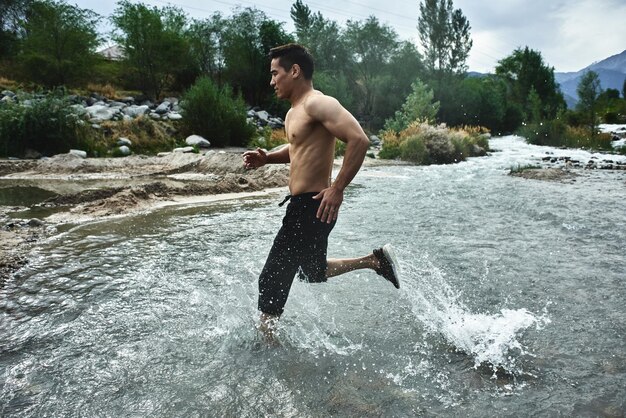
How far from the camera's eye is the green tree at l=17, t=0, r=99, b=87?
21797 mm

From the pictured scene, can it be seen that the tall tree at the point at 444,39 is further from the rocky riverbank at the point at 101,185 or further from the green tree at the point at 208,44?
the rocky riverbank at the point at 101,185

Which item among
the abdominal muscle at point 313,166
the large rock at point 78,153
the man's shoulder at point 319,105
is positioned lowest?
the large rock at point 78,153

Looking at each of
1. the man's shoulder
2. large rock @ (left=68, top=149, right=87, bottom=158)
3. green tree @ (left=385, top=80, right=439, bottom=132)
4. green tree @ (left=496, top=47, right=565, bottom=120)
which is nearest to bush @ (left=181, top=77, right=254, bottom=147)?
large rock @ (left=68, top=149, right=87, bottom=158)

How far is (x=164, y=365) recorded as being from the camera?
237cm

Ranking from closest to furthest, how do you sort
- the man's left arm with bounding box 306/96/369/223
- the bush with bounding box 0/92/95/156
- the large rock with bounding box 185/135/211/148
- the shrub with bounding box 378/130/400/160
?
the man's left arm with bounding box 306/96/369/223 < the bush with bounding box 0/92/95/156 < the large rock with bounding box 185/135/211/148 < the shrub with bounding box 378/130/400/160

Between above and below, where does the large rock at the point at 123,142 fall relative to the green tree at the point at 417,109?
below

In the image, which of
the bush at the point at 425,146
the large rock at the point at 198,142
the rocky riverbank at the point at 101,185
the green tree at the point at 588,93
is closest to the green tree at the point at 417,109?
the bush at the point at 425,146

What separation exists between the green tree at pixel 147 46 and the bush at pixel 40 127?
13052 mm

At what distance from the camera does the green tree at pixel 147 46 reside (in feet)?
79.0

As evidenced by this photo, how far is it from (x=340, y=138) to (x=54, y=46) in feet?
84.0

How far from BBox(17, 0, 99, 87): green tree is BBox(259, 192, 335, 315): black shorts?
80.8 feet

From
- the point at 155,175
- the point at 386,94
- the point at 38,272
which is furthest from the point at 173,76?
the point at 38,272

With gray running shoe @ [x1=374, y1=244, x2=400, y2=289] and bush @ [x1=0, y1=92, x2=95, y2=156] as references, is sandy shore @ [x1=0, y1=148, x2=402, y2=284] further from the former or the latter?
gray running shoe @ [x1=374, y1=244, x2=400, y2=289]

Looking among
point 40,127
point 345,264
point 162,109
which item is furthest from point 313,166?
point 162,109
